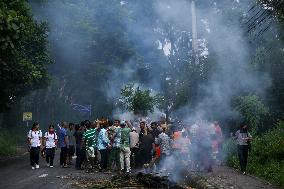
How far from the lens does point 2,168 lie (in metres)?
17.5

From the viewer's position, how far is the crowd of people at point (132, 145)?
50.3 feet

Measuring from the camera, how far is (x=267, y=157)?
1588 centimetres

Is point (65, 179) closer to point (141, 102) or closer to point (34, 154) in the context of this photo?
point (34, 154)

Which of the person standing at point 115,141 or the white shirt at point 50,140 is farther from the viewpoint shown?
the white shirt at point 50,140

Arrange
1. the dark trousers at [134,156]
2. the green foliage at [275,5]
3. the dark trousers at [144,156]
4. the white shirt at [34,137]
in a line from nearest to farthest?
the green foliage at [275,5]
the dark trousers at [144,156]
the dark trousers at [134,156]
the white shirt at [34,137]

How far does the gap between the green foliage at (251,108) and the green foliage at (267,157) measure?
1645mm

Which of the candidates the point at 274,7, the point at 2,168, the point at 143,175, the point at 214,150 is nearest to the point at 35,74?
the point at 2,168

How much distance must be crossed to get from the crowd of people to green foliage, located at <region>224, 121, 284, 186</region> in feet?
4.59

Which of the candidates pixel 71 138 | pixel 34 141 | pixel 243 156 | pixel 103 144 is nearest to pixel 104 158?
pixel 103 144

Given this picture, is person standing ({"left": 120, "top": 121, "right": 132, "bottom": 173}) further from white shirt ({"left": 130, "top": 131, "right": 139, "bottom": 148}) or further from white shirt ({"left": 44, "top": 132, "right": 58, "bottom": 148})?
white shirt ({"left": 44, "top": 132, "right": 58, "bottom": 148})

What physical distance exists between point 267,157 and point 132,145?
4.72 metres

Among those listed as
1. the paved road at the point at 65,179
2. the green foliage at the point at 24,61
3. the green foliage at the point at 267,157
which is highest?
the green foliage at the point at 24,61

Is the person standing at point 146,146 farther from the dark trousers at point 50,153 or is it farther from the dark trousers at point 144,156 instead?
the dark trousers at point 50,153

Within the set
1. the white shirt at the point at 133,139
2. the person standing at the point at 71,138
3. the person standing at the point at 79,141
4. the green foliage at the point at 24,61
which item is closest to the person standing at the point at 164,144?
the white shirt at the point at 133,139
